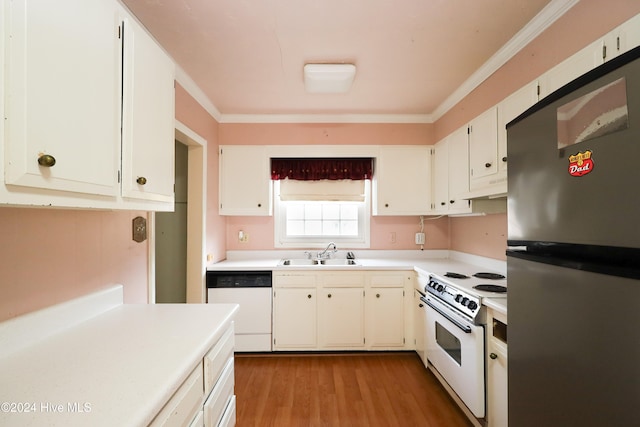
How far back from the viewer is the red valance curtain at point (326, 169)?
9.90ft

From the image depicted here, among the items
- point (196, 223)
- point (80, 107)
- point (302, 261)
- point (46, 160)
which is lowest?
point (302, 261)

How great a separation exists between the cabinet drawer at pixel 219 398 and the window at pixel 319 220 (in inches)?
71.2

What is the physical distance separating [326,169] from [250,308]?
1.74 m

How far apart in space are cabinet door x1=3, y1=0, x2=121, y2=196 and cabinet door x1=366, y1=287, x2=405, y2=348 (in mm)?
2275

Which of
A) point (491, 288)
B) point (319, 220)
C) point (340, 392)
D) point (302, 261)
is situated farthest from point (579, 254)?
point (319, 220)

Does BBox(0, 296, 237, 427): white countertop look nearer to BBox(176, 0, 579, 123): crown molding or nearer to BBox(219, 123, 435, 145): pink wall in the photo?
BBox(176, 0, 579, 123): crown molding

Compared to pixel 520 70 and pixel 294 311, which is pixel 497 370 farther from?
pixel 520 70

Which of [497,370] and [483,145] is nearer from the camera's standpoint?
[497,370]

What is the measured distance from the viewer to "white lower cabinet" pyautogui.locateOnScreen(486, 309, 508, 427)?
1377mm

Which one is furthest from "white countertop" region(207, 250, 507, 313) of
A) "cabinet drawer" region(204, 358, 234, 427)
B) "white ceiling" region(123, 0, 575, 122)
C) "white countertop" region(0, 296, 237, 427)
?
"white ceiling" region(123, 0, 575, 122)

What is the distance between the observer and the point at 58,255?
1087 mm

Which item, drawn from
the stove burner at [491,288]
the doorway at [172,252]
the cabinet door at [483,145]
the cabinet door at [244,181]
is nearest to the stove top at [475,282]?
the stove burner at [491,288]

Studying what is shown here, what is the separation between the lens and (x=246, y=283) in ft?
8.31

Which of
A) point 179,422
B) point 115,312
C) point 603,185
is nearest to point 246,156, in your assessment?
point 115,312
